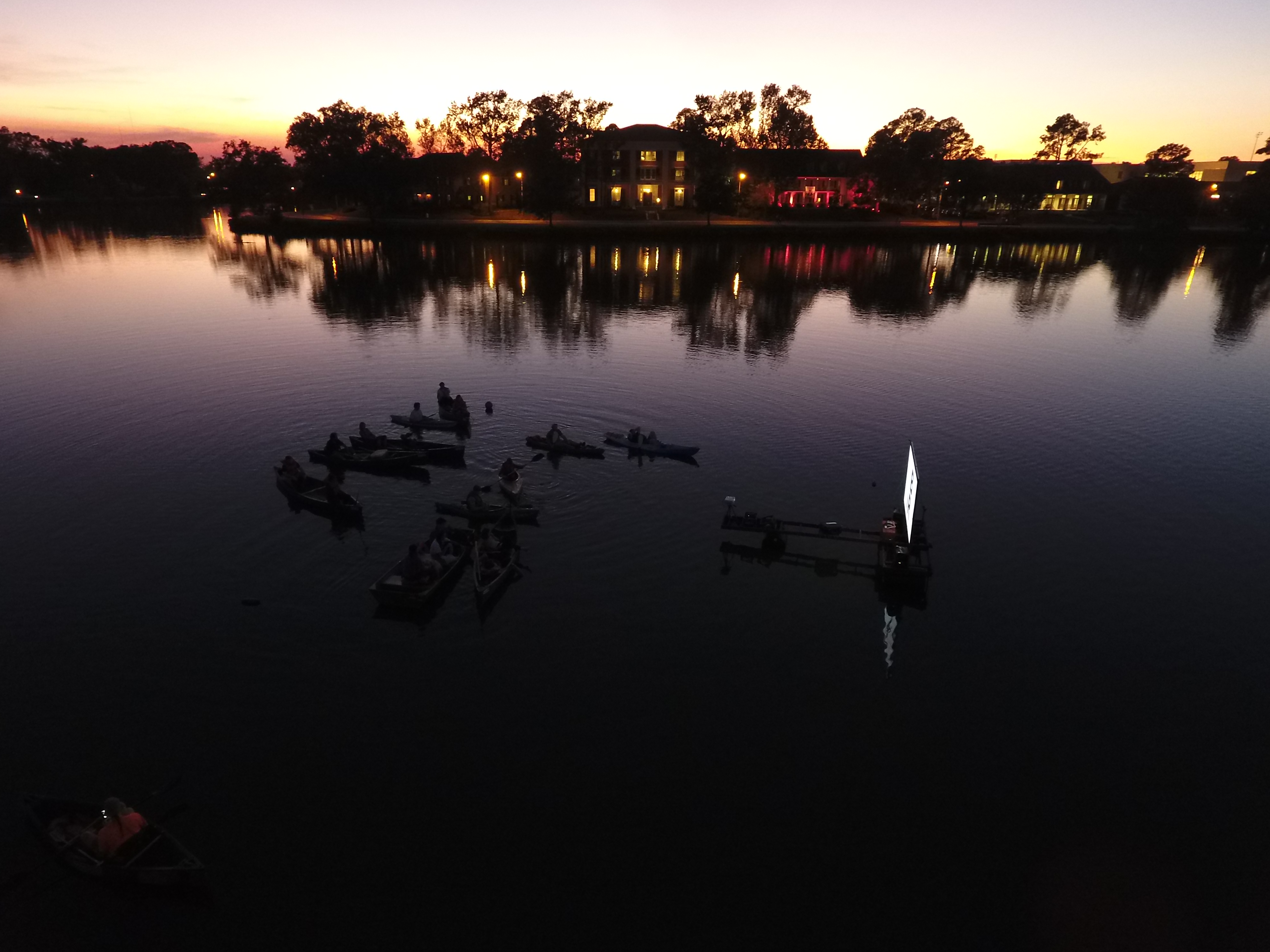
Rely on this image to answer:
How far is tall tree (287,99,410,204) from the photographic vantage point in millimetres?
155250

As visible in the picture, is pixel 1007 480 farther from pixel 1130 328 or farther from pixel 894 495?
pixel 1130 328

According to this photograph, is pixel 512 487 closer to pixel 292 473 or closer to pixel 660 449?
pixel 660 449

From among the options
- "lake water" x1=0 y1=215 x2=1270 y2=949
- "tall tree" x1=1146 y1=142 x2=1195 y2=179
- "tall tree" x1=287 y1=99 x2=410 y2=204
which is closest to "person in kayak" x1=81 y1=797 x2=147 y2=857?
"lake water" x1=0 y1=215 x2=1270 y2=949

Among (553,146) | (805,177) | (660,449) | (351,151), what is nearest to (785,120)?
(805,177)

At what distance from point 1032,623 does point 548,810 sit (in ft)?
67.4

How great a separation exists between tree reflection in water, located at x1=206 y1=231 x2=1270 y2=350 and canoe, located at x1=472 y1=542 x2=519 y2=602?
134 ft

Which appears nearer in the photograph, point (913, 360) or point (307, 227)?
point (913, 360)

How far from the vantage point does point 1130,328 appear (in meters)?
78.0

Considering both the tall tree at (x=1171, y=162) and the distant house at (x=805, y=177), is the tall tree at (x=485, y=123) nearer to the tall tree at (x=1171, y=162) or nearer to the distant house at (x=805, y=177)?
the distant house at (x=805, y=177)

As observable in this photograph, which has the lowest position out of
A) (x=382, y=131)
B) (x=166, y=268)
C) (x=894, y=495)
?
(x=894, y=495)

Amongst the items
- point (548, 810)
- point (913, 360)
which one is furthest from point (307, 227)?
point (548, 810)

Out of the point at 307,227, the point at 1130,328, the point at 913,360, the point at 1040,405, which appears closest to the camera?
the point at 1040,405

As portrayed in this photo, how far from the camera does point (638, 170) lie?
17425 centimetres

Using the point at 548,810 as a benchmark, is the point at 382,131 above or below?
above
